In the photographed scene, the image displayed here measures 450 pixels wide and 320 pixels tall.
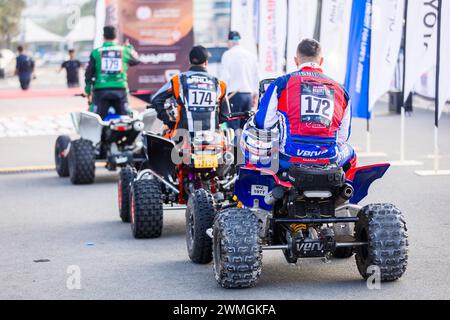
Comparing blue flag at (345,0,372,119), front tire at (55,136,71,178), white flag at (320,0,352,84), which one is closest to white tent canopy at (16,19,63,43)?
white flag at (320,0,352,84)

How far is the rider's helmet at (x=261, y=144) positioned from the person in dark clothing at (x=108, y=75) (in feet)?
24.4

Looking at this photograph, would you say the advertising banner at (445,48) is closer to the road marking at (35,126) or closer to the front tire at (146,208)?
the front tire at (146,208)

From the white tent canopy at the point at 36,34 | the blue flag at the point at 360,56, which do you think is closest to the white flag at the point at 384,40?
the blue flag at the point at 360,56

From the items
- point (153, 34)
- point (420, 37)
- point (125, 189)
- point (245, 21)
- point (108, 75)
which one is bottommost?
point (125, 189)

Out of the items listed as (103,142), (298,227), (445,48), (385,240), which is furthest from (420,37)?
(385,240)

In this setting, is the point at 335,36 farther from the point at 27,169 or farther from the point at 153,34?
the point at 153,34

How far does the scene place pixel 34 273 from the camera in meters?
9.12

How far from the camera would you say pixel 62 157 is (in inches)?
638

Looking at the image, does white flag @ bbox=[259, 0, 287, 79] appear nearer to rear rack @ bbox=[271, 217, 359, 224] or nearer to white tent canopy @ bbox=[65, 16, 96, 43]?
rear rack @ bbox=[271, 217, 359, 224]

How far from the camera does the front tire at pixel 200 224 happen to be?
8977 millimetres

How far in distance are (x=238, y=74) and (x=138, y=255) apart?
8.20 metres

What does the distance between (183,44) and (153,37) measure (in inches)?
32.0
